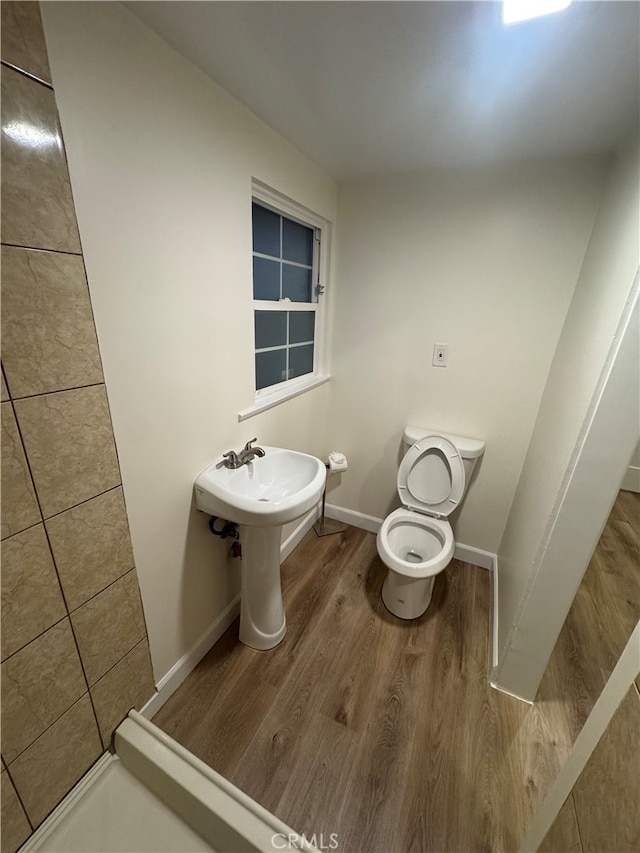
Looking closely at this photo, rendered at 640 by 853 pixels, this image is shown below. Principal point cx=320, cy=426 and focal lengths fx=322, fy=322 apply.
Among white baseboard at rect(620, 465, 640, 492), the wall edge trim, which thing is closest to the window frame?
the wall edge trim

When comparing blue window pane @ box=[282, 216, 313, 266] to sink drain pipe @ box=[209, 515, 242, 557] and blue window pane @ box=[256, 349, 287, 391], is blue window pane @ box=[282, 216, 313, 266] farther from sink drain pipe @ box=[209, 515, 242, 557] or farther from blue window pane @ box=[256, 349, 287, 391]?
sink drain pipe @ box=[209, 515, 242, 557]

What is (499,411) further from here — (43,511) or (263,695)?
(43,511)

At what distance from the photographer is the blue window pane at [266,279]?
148 cm

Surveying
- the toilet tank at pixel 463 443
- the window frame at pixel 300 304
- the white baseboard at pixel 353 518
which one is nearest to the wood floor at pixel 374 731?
the white baseboard at pixel 353 518

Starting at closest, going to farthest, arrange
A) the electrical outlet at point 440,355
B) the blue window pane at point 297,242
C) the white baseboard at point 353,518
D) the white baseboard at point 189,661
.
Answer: the white baseboard at point 189,661 < the blue window pane at point 297,242 < the electrical outlet at point 440,355 < the white baseboard at point 353,518

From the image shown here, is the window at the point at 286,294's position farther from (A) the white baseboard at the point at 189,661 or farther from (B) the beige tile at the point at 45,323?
(A) the white baseboard at the point at 189,661

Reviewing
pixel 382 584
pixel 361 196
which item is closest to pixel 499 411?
pixel 382 584

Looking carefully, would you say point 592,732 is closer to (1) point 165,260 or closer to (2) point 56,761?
(2) point 56,761

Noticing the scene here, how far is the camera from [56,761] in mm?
940

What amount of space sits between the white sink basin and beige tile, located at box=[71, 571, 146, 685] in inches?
13.6

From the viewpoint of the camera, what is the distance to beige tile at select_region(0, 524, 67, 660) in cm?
75

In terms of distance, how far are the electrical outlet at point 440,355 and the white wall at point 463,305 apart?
0.03 meters

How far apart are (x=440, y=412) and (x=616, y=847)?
1.59 m

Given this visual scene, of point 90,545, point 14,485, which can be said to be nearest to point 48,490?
point 14,485
